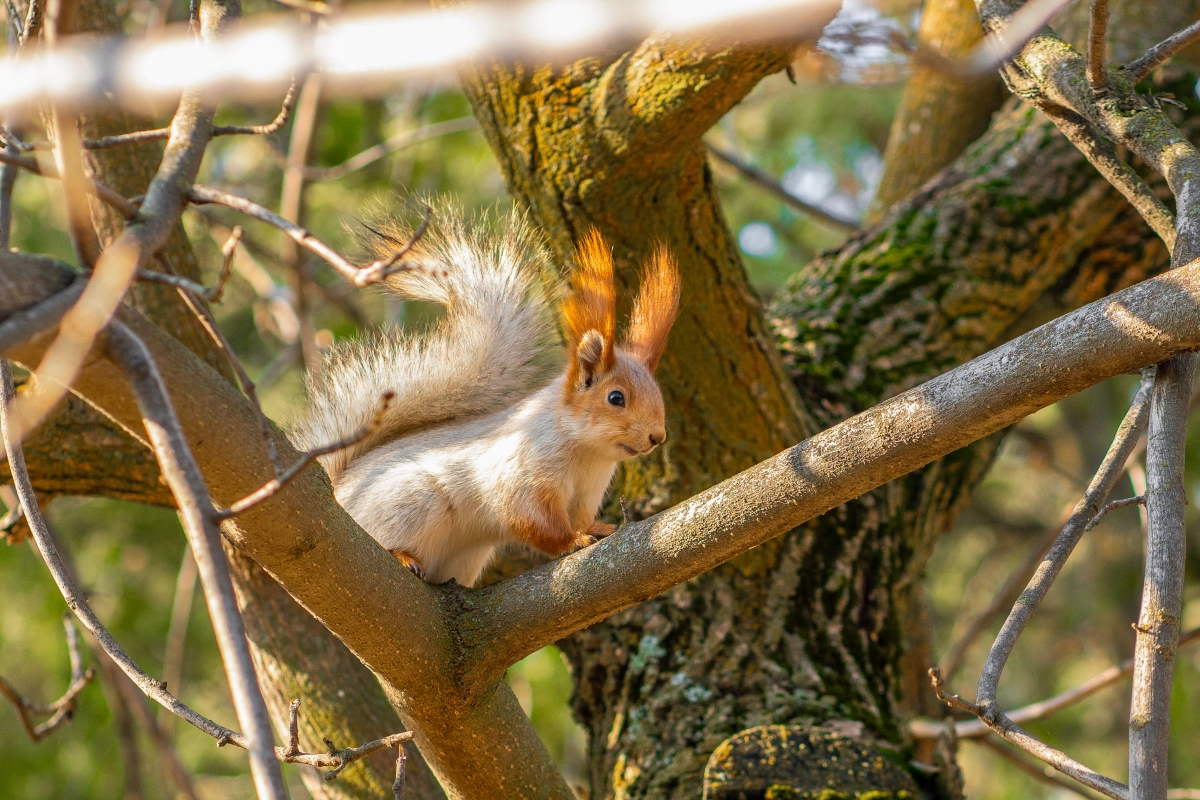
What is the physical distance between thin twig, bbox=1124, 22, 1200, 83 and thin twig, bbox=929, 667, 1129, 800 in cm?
105

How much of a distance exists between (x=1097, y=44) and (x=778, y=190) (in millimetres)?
2206

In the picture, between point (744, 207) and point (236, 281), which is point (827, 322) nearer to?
point (744, 207)

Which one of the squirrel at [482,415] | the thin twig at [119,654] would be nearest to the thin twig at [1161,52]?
the squirrel at [482,415]

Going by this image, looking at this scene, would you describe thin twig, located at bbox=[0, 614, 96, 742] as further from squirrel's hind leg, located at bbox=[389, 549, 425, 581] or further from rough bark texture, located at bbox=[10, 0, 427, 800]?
squirrel's hind leg, located at bbox=[389, 549, 425, 581]

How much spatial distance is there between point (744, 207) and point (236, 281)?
278 centimetres

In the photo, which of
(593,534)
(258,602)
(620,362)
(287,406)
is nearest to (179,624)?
(258,602)

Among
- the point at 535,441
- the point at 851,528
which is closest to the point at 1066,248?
the point at 851,528

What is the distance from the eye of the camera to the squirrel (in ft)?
7.85

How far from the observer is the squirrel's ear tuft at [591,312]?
208cm

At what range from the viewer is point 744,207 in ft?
19.5

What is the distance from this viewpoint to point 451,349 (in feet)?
8.47

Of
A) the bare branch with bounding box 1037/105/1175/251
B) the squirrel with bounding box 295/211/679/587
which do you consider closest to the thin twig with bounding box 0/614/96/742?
the squirrel with bounding box 295/211/679/587

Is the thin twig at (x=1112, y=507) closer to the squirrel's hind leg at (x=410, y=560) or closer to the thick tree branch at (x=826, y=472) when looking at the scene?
the thick tree branch at (x=826, y=472)

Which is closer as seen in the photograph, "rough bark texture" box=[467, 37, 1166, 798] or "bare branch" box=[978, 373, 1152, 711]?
"bare branch" box=[978, 373, 1152, 711]
